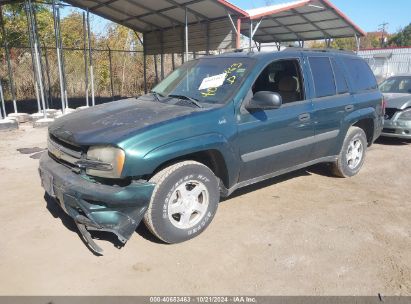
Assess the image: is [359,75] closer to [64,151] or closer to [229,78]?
[229,78]

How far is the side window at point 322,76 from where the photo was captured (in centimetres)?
489

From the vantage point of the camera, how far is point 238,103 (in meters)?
3.98

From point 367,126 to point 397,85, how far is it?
4263 mm

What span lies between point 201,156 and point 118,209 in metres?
1.09

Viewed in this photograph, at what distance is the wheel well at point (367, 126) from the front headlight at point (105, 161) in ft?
13.5

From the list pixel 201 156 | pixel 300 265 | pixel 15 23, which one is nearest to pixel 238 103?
pixel 201 156

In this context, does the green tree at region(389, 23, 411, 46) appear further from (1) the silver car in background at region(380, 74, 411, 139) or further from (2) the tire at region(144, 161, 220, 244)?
(2) the tire at region(144, 161, 220, 244)

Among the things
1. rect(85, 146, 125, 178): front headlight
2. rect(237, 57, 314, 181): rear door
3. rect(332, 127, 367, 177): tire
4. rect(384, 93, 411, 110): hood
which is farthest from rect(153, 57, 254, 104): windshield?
rect(384, 93, 411, 110): hood

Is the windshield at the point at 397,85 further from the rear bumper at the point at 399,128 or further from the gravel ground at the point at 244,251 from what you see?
the gravel ground at the point at 244,251

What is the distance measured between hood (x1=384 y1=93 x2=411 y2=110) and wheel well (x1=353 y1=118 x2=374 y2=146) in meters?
2.64

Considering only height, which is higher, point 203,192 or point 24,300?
point 203,192

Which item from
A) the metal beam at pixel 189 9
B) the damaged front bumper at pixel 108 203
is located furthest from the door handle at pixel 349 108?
the metal beam at pixel 189 9

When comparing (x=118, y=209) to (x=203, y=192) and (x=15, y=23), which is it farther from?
(x=15, y=23)

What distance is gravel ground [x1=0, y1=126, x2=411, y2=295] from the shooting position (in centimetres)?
308
